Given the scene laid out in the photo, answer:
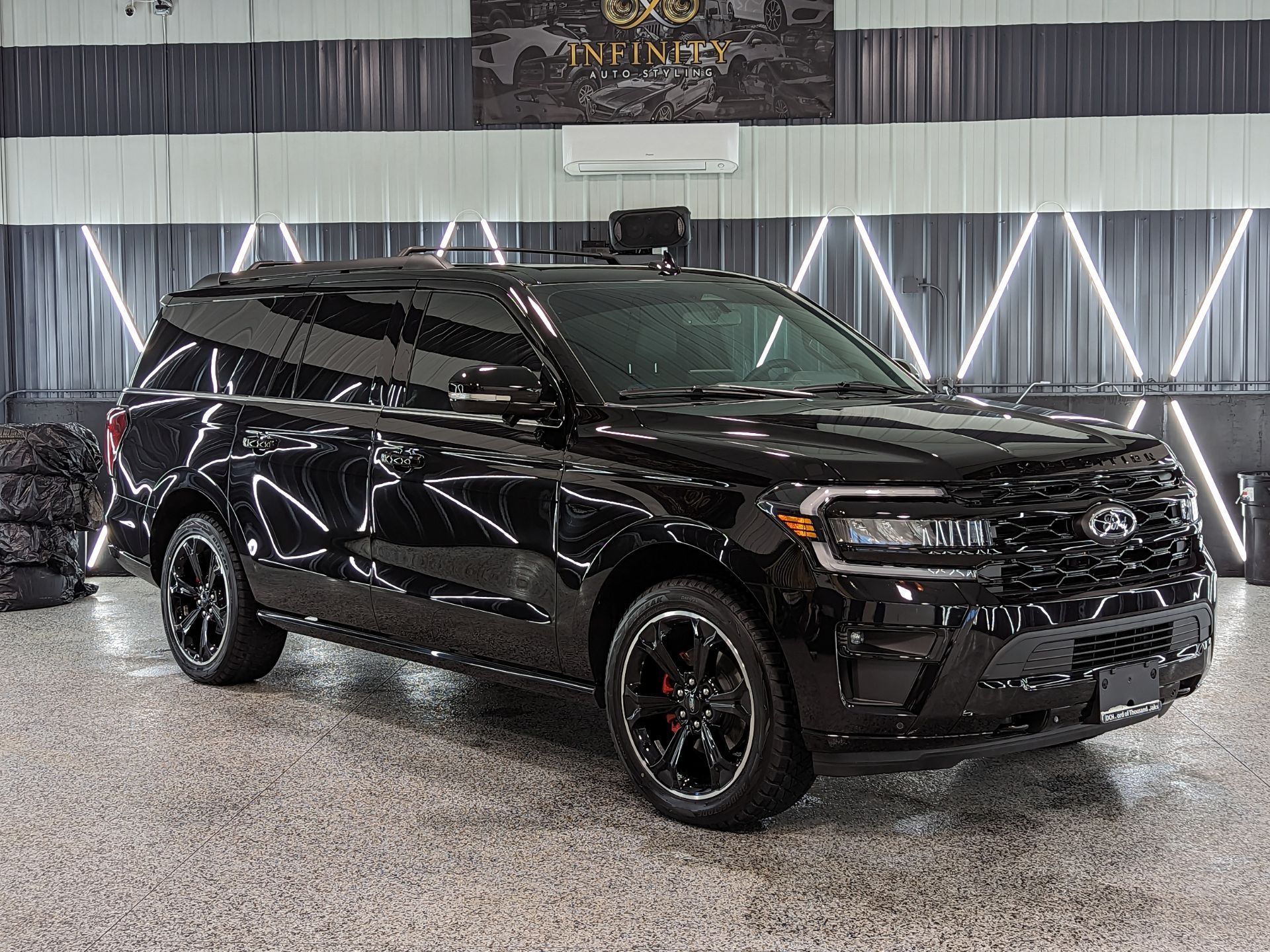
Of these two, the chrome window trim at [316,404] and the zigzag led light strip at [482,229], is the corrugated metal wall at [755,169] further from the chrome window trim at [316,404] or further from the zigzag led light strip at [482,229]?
the chrome window trim at [316,404]

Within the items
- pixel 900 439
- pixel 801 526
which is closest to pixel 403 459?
pixel 801 526

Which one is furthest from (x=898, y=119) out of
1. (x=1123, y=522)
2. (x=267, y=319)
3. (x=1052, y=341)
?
(x=1123, y=522)

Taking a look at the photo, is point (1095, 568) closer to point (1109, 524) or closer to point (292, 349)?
point (1109, 524)

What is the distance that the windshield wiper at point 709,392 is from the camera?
14.0 ft

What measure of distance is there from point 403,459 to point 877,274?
21.5 feet

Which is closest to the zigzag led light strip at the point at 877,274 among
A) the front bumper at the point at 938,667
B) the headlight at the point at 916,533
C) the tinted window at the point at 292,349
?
the tinted window at the point at 292,349

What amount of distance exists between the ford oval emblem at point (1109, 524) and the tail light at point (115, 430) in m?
4.64

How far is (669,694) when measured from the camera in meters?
3.95

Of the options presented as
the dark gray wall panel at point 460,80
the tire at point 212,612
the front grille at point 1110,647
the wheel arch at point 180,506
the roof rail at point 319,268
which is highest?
the dark gray wall panel at point 460,80

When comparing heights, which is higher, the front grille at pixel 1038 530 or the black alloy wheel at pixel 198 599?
the front grille at pixel 1038 530

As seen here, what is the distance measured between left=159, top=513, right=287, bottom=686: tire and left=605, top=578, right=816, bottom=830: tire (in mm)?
2275

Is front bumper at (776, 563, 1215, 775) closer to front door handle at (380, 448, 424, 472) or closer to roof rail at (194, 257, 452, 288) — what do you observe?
front door handle at (380, 448, 424, 472)

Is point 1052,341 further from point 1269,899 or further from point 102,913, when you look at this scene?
point 102,913

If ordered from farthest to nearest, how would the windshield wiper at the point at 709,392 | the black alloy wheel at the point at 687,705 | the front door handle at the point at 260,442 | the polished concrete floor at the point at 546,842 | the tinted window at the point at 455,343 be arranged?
the front door handle at the point at 260,442 < the tinted window at the point at 455,343 < the windshield wiper at the point at 709,392 < the black alloy wheel at the point at 687,705 < the polished concrete floor at the point at 546,842
